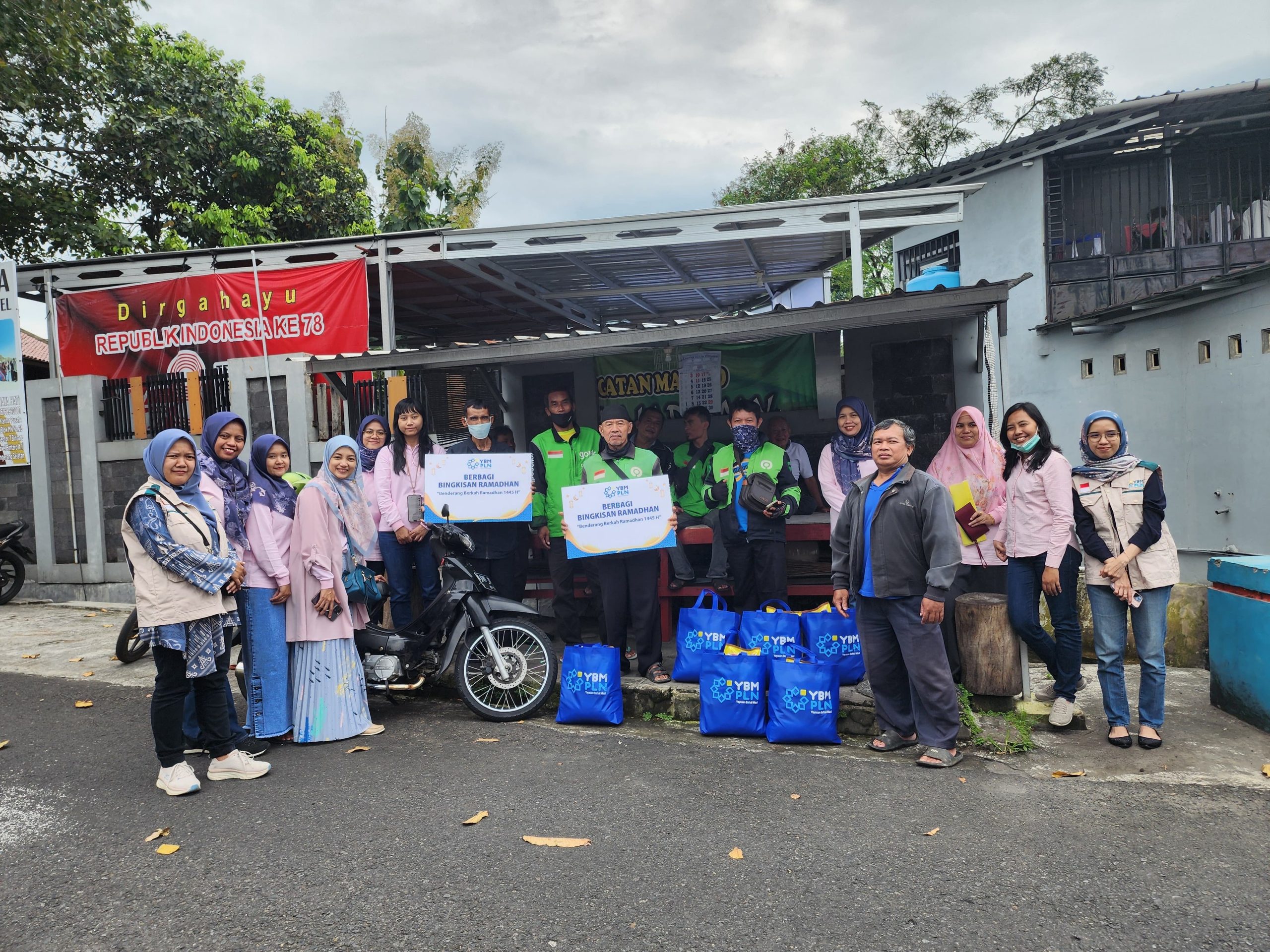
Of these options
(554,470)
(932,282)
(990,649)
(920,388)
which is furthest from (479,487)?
(932,282)

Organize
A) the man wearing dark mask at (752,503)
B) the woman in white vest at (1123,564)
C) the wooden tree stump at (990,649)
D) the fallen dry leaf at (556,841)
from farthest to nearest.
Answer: the man wearing dark mask at (752,503)
the wooden tree stump at (990,649)
the woman in white vest at (1123,564)
the fallen dry leaf at (556,841)

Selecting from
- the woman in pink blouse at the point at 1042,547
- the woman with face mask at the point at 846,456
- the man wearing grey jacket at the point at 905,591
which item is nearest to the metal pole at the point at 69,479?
the woman with face mask at the point at 846,456

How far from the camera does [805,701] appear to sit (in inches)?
201

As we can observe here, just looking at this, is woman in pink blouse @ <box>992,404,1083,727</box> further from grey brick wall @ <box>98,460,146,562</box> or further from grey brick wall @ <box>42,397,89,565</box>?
grey brick wall @ <box>42,397,89,565</box>

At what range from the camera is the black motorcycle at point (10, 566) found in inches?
436

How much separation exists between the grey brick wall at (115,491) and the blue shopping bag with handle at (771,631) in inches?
354

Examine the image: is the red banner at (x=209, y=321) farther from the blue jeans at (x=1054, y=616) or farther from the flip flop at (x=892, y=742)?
the blue jeans at (x=1054, y=616)

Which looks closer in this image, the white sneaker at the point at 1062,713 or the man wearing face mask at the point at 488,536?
the white sneaker at the point at 1062,713

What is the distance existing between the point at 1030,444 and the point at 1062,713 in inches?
65.8

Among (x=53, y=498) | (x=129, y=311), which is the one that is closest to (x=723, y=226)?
(x=129, y=311)

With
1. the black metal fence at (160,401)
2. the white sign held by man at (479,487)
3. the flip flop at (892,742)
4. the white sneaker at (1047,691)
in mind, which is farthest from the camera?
the black metal fence at (160,401)

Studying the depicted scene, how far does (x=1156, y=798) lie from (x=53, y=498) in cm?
1241

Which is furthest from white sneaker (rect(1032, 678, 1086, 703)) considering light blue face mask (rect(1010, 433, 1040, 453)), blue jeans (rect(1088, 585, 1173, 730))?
light blue face mask (rect(1010, 433, 1040, 453))

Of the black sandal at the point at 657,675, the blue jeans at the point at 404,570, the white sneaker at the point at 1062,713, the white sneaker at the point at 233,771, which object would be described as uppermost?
the blue jeans at the point at 404,570
